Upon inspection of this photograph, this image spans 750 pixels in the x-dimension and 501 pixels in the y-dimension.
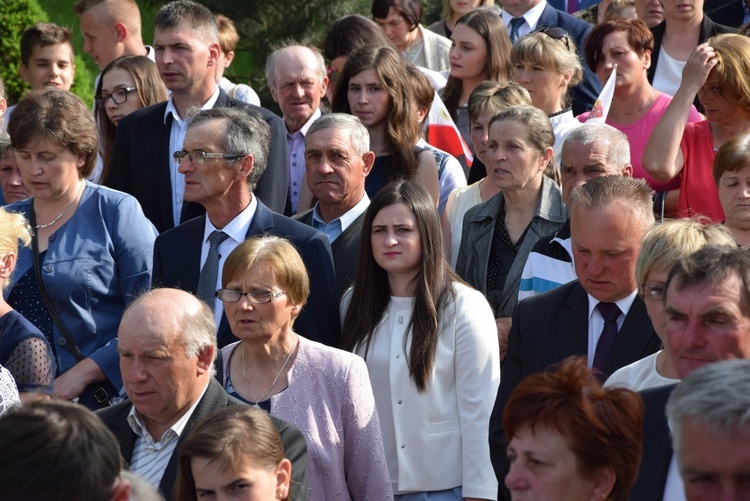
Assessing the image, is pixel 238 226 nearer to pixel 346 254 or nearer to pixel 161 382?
pixel 346 254

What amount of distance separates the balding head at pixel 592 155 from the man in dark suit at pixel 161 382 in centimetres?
238

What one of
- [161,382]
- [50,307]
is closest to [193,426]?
[161,382]

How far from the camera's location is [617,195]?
16.4ft

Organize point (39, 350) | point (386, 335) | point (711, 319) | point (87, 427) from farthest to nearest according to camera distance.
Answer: point (386, 335) → point (39, 350) → point (711, 319) → point (87, 427)

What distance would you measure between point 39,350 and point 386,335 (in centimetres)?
155

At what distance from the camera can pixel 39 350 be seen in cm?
496

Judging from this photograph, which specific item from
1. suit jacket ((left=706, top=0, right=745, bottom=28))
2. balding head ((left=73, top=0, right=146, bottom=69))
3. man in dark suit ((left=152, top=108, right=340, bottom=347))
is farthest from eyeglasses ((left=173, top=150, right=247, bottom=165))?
suit jacket ((left=706, top=0, right=745, bottom=28))

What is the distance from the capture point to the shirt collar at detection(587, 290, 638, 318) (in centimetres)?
488

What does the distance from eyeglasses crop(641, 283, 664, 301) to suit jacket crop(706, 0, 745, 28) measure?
225 inches

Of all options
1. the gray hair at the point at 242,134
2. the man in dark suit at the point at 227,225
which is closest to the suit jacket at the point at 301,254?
the man in dark suit at the point at 227,225

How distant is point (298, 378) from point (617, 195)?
154cm

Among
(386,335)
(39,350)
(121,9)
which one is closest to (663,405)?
(386,335)

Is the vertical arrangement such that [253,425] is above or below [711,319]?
below

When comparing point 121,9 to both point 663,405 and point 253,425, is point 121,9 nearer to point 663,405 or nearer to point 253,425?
point 253,425
